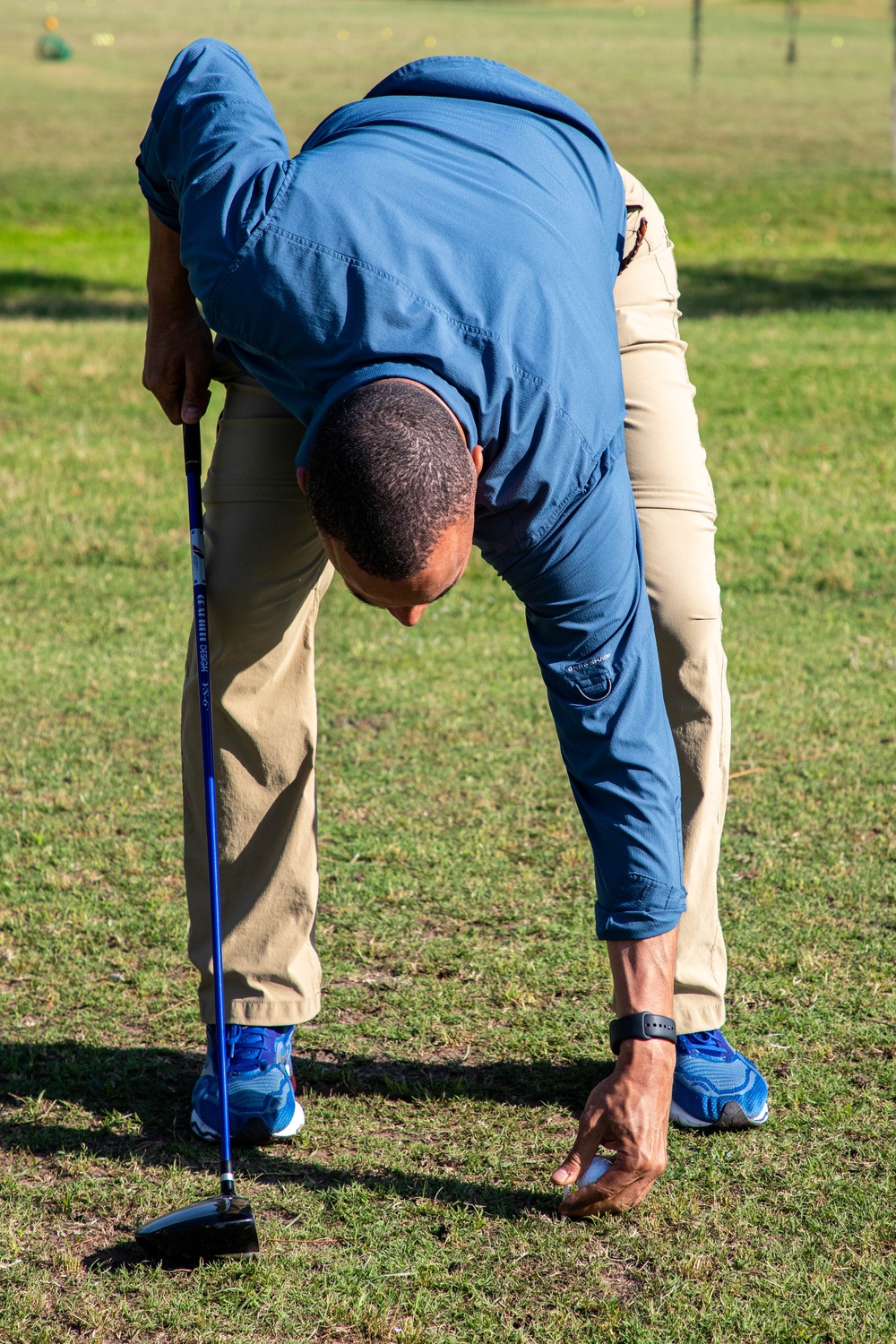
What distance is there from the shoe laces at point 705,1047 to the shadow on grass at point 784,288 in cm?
1352

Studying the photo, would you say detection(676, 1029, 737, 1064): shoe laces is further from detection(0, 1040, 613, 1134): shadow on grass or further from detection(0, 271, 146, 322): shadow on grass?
detection(0, 271, 146, 322): shadow on grass

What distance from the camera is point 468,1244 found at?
8.17 ft

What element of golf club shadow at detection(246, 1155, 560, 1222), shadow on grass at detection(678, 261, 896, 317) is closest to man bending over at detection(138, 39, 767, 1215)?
golf club shadow at detection(246, 1155, 560, 1222)

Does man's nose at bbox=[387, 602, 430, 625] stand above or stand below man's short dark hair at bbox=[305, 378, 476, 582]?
below

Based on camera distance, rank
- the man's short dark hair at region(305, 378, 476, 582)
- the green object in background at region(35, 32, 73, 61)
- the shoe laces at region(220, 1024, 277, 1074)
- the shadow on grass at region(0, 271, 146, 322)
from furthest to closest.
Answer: the green object in background at region(35, 32, 73, 61) < the shadow on grass at region(0, 271, 146, 322) < the shoe laces at region(220, 1024, 277, 1074) < the man's short dark hair at region(305, 378, 476, 582)

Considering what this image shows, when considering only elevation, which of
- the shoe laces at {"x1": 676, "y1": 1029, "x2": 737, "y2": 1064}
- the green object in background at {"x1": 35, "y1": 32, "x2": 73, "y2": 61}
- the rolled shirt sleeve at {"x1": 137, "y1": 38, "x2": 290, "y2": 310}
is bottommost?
the green object in background at {"x1": 35, "y1": 32, "x2": 73, "y2": 61}

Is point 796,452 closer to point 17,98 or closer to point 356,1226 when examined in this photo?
point 356,1226

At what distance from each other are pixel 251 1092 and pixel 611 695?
115 cm

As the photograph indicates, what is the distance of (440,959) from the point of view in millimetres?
3439

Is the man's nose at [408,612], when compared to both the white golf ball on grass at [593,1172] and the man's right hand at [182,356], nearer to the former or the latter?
the man's right hand at [182,356]

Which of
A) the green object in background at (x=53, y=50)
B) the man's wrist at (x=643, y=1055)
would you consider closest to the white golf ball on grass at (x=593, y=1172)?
the man's wrist at (x=643, y=1055)

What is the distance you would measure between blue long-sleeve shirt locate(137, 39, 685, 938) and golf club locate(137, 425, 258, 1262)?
521mm

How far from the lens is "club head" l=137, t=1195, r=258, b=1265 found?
7.77 feet

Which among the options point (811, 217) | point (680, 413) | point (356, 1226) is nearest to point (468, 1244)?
point (356, 1226)
